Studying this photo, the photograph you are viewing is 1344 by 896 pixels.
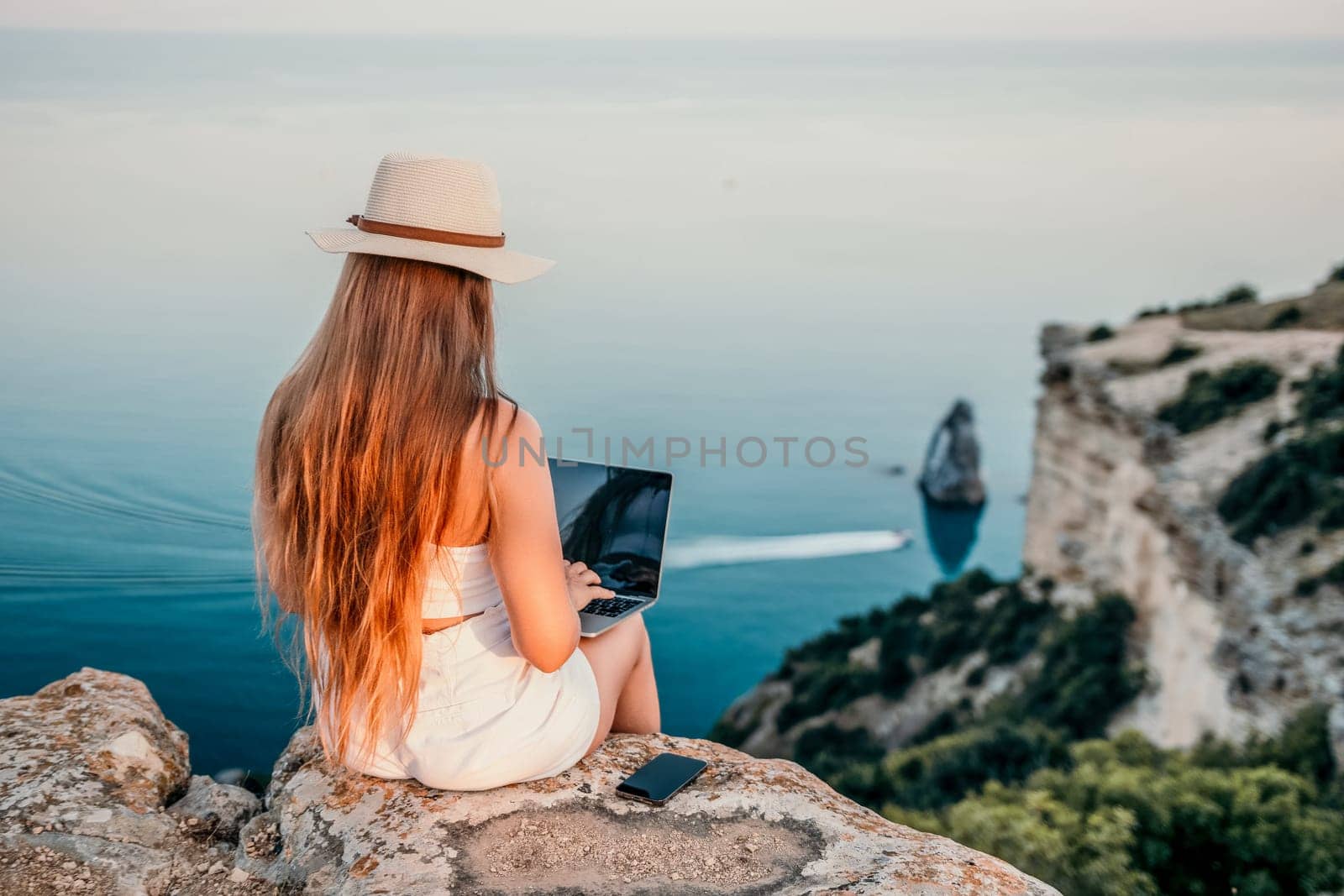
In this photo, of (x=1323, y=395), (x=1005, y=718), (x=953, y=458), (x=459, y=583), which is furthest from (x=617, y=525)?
(x=953, y=458)

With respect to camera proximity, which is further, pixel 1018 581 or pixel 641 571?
pixel 1018 581

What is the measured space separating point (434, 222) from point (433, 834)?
1.30m

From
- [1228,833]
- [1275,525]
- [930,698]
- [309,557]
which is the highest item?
[309,557]

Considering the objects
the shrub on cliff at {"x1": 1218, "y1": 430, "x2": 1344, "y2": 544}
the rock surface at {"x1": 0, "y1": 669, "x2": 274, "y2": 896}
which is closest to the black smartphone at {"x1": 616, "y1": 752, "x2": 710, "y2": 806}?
the rock surface at {"x1": 0, "y1": 669, "x2": 274, "y2": 896}

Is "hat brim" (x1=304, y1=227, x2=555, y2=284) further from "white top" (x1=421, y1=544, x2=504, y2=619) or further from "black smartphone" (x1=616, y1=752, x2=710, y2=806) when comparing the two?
"black smartphone" (x1=616, y1=752, x2=710, y2=806)

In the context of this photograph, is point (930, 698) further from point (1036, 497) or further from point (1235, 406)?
point (1235, 406)

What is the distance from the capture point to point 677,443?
5094mm

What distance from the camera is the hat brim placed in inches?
77.9

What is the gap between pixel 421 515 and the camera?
6.81 feet

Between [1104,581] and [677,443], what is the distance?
1271 cm

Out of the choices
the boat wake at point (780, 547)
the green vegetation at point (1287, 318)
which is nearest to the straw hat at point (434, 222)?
the green vegetation at point (1287, 318)

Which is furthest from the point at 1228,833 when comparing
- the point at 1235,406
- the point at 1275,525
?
the point at 1235,406

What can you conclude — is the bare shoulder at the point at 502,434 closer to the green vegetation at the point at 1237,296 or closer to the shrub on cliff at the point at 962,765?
the shrub on cliff at the point at 962,765

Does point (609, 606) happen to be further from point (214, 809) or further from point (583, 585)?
point (214, 809)
